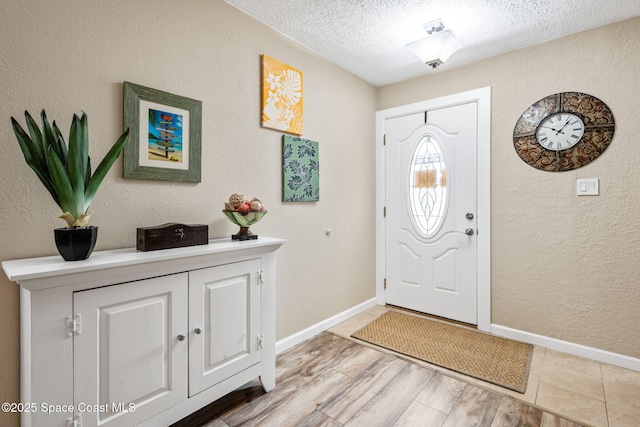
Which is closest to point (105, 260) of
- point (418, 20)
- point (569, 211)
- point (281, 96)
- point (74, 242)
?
point (74, 242)

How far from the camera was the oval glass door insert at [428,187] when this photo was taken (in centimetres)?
291

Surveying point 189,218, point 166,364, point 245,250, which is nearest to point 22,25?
point 189,218

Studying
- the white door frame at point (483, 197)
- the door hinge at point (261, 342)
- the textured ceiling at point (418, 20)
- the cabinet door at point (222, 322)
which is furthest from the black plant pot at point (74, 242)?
the white door frame at point (483, 197)

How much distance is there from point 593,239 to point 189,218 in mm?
2762

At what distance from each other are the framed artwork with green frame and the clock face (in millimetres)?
2495

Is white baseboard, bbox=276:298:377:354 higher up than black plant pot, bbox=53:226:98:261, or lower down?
lower down

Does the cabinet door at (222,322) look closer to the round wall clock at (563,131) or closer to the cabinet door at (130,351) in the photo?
the cabinet door at (130,351)

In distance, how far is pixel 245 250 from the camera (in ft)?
5.49

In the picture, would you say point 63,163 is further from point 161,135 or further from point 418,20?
point 418,20

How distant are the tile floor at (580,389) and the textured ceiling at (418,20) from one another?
222 cm

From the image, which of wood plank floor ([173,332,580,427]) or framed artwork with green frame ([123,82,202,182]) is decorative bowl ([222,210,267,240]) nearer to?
framed artwork with green frame ([123,82,202,182])

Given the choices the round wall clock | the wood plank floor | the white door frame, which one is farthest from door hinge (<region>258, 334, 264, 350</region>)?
the round wall clock

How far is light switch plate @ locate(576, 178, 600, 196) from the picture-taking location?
221 centimetres

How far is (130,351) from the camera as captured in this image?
1.28 meters
